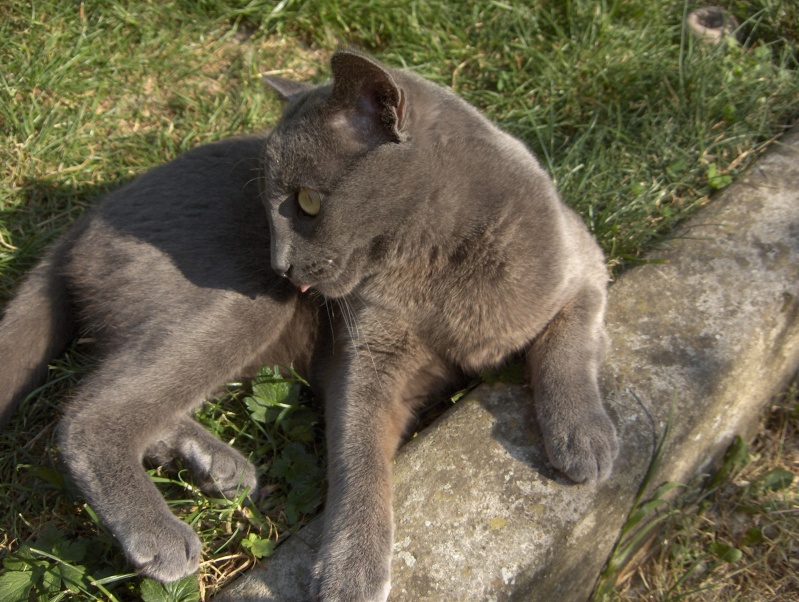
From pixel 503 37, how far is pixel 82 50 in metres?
1.62

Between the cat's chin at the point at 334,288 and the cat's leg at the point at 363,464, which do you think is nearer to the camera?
the cat's leg at the point at 363,464

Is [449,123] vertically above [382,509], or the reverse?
[449,123]

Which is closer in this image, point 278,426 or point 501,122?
point 278,426

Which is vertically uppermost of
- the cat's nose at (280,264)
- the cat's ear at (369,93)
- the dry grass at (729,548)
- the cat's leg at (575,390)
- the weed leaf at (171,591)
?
the cat's ear at (369,93)

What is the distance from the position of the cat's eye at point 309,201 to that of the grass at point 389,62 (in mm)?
593

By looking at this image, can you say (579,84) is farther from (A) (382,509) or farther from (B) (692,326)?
(A) (382,509)

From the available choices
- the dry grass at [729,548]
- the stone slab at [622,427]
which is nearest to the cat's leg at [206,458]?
the stone slab at [622,427]

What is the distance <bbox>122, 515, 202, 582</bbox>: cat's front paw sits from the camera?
1721mm

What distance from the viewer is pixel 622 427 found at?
192cm

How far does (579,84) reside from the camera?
112 inches

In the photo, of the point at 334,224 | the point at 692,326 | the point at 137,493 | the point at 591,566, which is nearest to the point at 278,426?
the point at 137,493

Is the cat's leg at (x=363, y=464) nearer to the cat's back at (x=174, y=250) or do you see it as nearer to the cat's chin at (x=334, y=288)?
the cat's chin at (x=334, y=288)

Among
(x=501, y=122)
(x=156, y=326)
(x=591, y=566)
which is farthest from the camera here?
(x=501, y=122)

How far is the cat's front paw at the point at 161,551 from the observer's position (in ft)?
5.65
